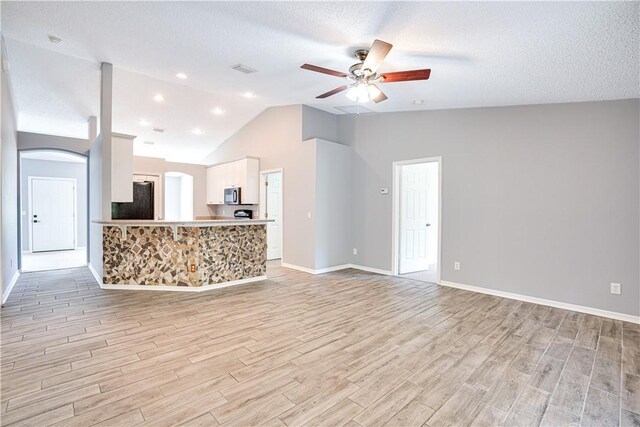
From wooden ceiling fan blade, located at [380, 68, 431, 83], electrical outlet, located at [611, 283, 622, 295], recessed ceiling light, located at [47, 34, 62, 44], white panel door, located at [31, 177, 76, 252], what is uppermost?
recessed ceiling light, located at [47, 34, 62, 44]

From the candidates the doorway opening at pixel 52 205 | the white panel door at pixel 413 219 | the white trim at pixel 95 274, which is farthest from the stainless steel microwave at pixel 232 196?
the doorway opening at pixel 52 205

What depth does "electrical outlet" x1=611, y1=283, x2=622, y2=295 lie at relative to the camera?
3.52 m

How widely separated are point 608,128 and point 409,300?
3059 millimetres

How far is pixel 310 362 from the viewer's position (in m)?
2.48

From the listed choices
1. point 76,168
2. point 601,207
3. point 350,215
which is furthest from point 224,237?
point 76,168

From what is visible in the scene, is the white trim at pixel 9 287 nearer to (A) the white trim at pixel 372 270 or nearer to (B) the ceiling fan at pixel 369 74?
(B) the ceiling fan at pixel 369 74

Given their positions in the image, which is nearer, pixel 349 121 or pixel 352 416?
pixel 352 416

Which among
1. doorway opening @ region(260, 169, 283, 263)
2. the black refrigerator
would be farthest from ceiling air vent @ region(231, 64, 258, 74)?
the black refrigerator

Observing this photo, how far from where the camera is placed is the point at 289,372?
7.65 feet

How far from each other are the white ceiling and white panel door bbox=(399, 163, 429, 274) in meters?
1.37

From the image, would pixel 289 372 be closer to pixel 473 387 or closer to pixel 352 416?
pixel 352 416

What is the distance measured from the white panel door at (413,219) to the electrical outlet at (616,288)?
2817 mm

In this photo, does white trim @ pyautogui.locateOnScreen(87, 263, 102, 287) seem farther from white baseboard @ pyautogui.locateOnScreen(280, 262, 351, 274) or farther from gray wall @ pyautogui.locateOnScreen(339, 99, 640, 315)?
gray wall @ pyautogui.locateOnScreen(339, 99, 640, 315)

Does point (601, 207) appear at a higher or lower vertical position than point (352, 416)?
higher
